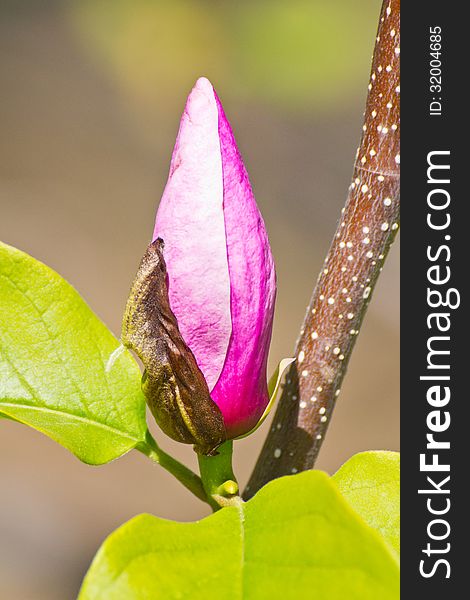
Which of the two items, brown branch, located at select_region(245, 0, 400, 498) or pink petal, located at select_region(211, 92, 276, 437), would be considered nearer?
pink petal, located at select_region(211, 92, 276, 437)

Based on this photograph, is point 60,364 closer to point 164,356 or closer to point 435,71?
point 164,356

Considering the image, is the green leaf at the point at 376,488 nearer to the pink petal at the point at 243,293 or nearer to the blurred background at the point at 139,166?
the pink petal at the point at 243,293

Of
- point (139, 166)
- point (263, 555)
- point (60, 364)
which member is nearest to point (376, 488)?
point (263, 555)

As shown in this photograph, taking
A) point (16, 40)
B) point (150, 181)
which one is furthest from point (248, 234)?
point (16, 40)

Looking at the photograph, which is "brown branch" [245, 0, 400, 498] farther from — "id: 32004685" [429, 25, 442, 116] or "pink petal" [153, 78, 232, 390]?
"pink petal" [153, 78, 232, 390]

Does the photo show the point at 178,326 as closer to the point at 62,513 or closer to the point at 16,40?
the point at 62,513

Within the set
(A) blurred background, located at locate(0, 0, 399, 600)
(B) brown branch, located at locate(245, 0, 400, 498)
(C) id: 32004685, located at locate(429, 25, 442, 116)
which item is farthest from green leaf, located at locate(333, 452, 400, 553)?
(A) blurred background, located at locate(0, 0, 399, 600)

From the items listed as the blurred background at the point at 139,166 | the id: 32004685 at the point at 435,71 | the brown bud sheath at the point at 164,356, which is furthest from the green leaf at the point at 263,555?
the blurred background at the point at 139,166

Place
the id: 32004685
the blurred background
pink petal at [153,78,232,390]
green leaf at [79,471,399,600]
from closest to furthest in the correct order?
green leaf at [79,471,399,600] → pink petal at [153,78,232,390] → the id: 32004685 → the blurred background
